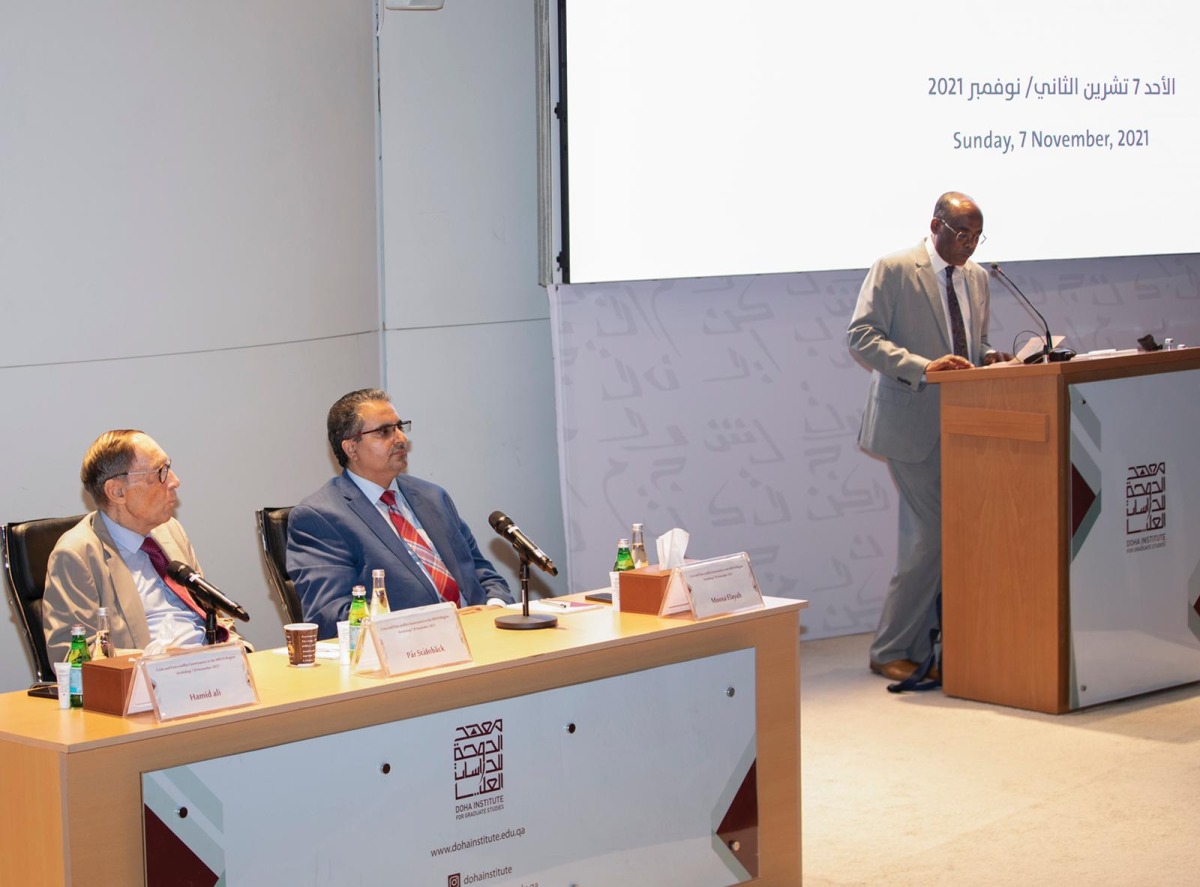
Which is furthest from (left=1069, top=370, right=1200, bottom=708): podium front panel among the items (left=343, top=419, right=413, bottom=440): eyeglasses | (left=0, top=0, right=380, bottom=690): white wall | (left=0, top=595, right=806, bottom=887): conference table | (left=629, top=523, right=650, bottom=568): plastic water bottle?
(left=0, top=0, right=380, bottom=690): white wall

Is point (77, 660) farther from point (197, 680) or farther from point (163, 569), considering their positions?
point (163, 569)

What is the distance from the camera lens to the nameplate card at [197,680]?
9.17 ft

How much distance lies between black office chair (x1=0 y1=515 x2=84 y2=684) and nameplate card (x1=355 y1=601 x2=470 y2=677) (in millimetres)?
1089

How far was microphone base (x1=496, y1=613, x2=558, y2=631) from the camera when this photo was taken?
Answer: 3619 millimetres

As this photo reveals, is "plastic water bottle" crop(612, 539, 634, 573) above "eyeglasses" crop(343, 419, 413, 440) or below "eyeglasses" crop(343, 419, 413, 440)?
below

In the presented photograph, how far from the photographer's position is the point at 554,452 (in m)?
6.27

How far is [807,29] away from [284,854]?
176 inches

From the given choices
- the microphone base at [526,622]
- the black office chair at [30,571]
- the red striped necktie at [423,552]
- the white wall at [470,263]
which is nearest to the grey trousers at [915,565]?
the white wall at [470,263]

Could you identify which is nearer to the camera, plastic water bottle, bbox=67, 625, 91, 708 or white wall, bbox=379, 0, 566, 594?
plastic water bottle, bbox=67, 625, 91, 708

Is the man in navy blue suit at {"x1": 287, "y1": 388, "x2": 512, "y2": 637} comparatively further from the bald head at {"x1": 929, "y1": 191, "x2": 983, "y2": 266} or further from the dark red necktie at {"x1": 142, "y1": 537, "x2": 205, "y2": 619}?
the bald head at {"x1": 929, "y1": 191, "x2": 983, "y2": 266}

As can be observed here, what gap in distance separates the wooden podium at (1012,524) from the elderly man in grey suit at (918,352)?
0.62ft

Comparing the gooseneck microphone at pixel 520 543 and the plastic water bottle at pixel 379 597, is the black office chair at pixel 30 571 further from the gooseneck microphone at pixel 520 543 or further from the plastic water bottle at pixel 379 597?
the gooseneck microphone at pixel 520 543

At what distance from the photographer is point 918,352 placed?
5762 mm

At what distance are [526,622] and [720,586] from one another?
1.54 feet
